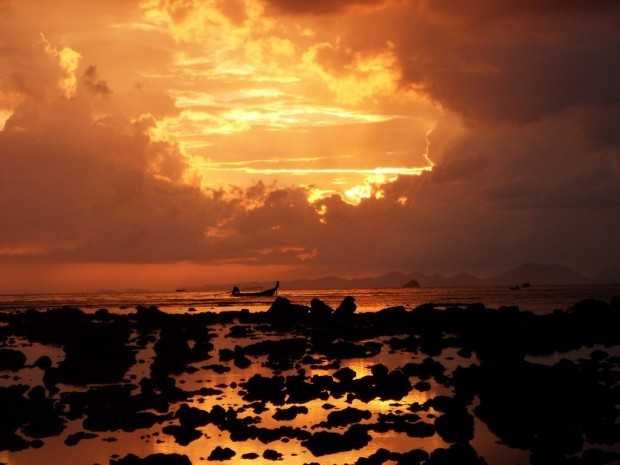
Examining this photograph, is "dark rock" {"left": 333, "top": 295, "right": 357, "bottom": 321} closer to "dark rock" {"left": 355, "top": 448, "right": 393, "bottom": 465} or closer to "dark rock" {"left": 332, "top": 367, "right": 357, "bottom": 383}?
"dark rock" {"left": 332, "top": 367, "right": 357, "bottom": 383}

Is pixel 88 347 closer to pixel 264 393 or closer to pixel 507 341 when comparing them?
pixel 264 393

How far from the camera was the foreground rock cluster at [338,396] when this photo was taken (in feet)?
88.4

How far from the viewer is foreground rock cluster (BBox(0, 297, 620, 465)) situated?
88.4ft

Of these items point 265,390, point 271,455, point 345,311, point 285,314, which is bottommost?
point 271,455

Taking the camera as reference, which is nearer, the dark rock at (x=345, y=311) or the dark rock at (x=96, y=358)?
the dark rock at (x=96, y=358)

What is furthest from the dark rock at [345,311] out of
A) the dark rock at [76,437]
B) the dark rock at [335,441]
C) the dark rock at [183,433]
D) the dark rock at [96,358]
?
the dark rock at [335,441]

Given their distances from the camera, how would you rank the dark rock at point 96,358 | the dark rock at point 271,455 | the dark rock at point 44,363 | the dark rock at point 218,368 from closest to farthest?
the dark rock at point 271,455, the dark rock at point 96,358, the dark rock at point 218,368, the dark rock at point 44,363

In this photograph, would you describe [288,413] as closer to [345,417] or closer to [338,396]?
[345,417]

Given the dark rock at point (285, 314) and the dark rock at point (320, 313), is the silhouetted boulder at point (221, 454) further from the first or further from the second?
the dark rock at point (285, 314)

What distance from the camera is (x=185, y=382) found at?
42062 mm

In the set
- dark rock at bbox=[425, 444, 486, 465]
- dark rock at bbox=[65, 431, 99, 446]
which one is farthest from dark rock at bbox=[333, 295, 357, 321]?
dark rock at bbox=[425, 444, 486, 465]

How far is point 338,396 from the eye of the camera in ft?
120

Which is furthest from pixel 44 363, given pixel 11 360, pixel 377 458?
pixel 377 458

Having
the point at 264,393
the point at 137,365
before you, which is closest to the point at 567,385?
the point at 264,393
